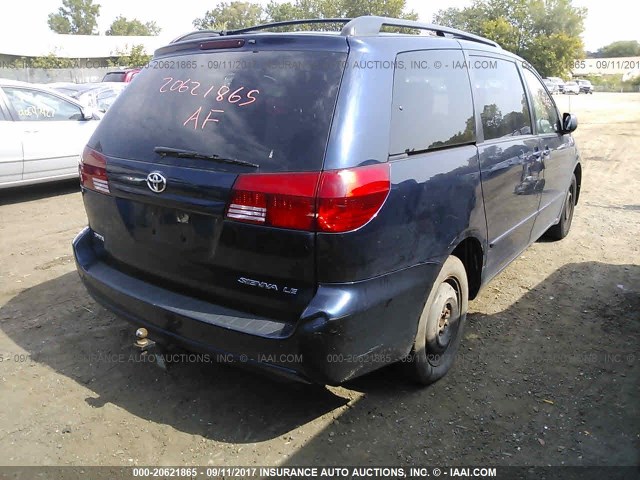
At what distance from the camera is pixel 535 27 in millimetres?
61094

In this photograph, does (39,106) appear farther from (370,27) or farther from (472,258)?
(472,258)

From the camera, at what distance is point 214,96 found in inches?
104

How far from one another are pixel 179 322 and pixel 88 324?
4.98 feet

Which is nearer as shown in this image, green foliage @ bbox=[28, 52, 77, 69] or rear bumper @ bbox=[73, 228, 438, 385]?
rear bumper @ bbox=[73, 228, 438, 385]

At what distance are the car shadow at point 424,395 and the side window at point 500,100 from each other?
4.59 ft

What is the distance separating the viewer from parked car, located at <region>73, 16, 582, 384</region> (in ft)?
7.59

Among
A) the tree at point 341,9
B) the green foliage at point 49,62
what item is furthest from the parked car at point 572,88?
the green foliage at point 49,62

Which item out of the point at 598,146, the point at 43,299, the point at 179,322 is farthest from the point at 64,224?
the point at 598,146

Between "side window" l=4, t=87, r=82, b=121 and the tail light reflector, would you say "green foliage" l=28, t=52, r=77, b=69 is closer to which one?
"side window" l=4, t=87, r=82, b=121

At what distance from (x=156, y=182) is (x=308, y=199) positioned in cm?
82

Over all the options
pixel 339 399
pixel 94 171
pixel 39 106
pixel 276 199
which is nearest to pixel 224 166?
pixel 276 199

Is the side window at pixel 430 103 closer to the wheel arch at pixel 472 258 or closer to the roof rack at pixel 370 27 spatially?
the roof rack at pixel 370 27

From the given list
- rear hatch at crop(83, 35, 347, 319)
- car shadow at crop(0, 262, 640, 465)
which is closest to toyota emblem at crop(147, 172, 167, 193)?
rear hatch at crop(83, 35, 347, 319)

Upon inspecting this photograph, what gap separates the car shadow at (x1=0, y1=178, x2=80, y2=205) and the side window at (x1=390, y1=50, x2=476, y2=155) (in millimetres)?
6347
